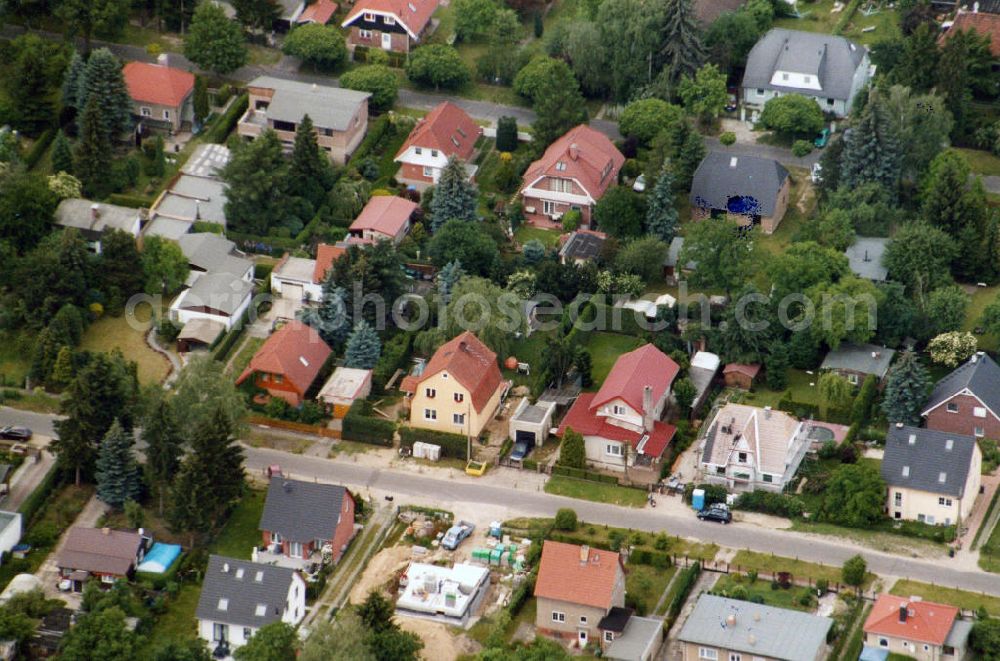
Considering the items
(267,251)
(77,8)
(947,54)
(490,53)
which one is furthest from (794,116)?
(77,8)

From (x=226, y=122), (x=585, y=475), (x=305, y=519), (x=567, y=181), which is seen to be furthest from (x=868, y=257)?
(x=226, y=122)

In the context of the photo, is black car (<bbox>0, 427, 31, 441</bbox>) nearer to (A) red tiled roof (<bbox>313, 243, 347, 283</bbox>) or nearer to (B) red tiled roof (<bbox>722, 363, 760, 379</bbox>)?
(A) red tiled roof (<bbox>313, 243, 347, 283</bbox>)

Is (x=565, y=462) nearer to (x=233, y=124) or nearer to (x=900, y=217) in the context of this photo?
(x=900, y=217)

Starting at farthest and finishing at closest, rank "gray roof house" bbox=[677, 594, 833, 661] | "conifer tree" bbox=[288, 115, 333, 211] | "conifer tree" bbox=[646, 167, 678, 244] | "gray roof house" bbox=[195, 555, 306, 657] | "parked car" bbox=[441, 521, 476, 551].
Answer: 1. "conifer tree" bbox=[288, 115, 333, 211]
2. "conifer tree" bbox=[646, 167, 678, 244]
3. "parked car" bbox=[441, 521, 476, 551]
4. "gray roof house" bbox=[195, 555, 306, 657]
5. "gray roof house" bbox=[677, 594, 833, 661]

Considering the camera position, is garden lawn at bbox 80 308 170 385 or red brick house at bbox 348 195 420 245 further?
red brick house at bbox 348 195 420 245

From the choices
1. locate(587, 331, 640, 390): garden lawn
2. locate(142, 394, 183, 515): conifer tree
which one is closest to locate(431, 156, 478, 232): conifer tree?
locate(587, 331, 640, 390): garden lawn

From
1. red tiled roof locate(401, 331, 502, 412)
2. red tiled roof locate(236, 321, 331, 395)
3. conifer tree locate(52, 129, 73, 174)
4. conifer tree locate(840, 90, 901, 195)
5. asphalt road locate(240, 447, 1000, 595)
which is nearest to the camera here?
asphalt road locate(240, 447, 1000, 595)

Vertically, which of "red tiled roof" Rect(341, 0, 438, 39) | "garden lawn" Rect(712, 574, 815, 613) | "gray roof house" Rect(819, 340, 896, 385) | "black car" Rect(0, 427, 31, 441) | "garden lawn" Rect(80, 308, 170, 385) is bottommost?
"black car" Rect(0, 427, 31, 441)
